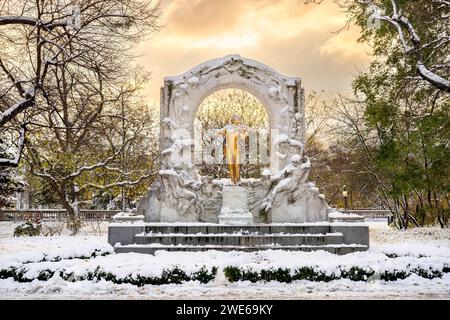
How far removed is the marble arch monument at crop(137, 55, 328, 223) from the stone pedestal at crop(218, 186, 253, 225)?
1.59ft

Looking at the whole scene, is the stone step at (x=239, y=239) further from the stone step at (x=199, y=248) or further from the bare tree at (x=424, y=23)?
the bare tree at (x=424, y=23)

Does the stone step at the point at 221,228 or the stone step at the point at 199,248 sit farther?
the stone step at the point at 221,228

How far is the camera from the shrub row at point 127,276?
8.89 meters

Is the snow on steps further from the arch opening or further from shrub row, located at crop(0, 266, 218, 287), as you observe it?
the arch opening

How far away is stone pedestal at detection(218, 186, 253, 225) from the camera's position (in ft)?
48.2

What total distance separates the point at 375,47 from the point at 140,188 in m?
15.2

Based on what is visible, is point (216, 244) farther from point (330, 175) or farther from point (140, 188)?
point (330, 175)

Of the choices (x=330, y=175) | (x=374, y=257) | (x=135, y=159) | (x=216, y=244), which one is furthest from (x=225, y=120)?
(x=374, y=257)

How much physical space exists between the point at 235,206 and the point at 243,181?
3.85ft

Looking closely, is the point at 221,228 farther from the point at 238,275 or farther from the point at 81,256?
the point at 238,275

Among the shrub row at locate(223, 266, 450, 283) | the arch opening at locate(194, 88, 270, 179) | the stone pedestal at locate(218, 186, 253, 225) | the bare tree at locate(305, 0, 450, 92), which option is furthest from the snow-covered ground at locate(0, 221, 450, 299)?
the arch opening at locate(194, 88, 270, 179)

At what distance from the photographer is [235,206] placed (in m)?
15.0

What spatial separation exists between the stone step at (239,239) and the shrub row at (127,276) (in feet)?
13.0

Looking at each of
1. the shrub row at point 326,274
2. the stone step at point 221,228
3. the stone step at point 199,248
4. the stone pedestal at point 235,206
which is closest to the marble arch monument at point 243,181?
the stone pedestal at point 235,206
